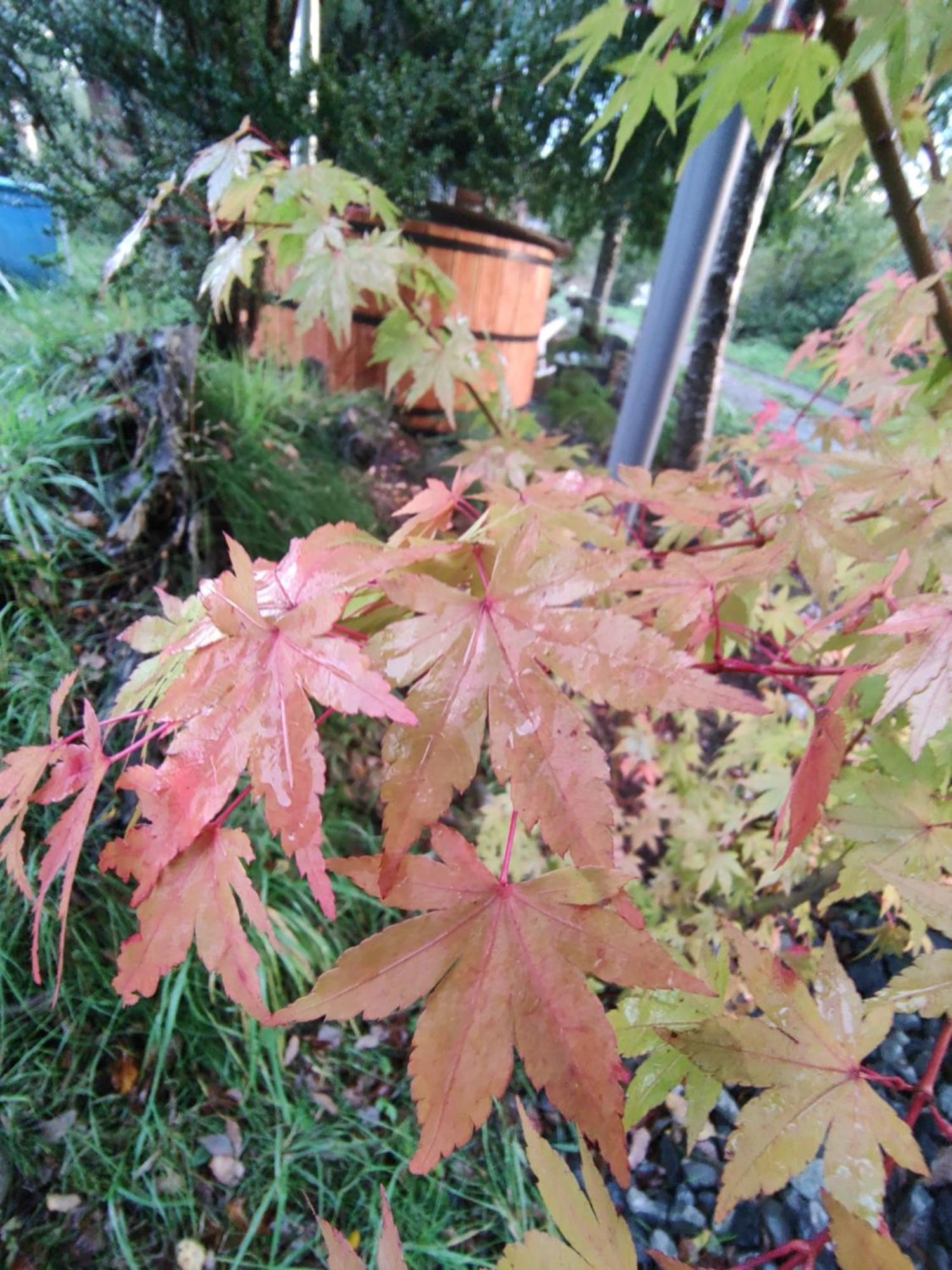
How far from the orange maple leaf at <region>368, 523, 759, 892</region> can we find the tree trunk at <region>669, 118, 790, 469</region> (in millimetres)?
2060

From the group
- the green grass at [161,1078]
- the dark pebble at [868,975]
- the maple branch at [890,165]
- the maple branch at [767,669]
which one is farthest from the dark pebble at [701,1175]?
the maple branch at [890,165]

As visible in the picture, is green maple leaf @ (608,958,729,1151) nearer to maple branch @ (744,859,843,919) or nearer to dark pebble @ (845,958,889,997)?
maple branch @ (744,859,843,919)

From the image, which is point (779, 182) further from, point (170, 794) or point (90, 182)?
point (170, 794)

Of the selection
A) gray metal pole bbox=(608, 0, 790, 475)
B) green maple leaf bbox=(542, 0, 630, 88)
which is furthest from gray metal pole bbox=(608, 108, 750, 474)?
green maple leaf bbox=(542, 0, 630, 88)

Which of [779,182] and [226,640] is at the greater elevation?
[779,182]

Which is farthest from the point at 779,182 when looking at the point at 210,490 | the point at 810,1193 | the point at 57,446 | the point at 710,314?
the point at 810,1193

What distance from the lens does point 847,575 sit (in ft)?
3.84

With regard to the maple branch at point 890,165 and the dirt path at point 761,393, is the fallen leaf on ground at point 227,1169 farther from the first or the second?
the dirt path at point 761,393

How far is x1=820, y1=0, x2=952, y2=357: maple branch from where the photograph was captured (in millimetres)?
618

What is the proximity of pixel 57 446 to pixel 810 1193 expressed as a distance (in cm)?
206

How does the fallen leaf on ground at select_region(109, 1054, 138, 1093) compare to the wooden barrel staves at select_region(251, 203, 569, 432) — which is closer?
the fallen leaf on ground at select_region(109, 1054, 138, 1093)

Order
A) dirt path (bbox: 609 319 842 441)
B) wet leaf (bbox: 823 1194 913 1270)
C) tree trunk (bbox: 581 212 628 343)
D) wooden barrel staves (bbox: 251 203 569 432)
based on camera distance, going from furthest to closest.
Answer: dirt path (bbox: 609 319 842 441) → tree trunk (bbox: 581 212 628 343) → wooden barrel staves (bbox: 251 203 569 432) → wet leaf (bbox: 823 1194 913 1270)

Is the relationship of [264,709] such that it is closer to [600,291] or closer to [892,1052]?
[892,1052]

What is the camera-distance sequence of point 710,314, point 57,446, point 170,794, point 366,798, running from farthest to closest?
point 710,314 < point 366,798 < point 57,446 < point 170,794
